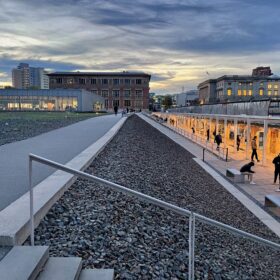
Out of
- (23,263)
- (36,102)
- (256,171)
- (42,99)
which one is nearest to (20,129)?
(256,171)

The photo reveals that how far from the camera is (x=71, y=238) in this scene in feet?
16.3

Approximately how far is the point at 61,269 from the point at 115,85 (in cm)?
13880

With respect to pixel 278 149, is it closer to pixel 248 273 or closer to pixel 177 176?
pixel 177 176

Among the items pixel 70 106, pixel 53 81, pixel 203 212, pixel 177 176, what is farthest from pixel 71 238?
pixel 53 81

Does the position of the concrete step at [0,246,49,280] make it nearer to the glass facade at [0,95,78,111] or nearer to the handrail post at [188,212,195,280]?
the handrail post at [188,212,195,280]

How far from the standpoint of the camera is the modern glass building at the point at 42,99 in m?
76.9

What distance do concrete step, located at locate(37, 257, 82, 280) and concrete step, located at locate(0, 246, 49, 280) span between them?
8 centimetres

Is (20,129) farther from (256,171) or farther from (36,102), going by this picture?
(36,102)

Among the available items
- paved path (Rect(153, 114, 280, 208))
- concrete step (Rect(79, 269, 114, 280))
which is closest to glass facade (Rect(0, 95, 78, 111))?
paved path (Rect(153, 114, 280, 208))

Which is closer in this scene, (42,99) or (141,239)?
(141,239)

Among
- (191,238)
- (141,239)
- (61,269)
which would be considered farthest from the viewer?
(141,239)

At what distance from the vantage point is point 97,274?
402 cm

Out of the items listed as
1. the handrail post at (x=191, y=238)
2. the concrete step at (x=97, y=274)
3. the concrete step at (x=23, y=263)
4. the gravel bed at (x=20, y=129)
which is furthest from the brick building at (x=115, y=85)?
the concrete step at (x=23, y=263)

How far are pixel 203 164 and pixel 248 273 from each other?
1412cm
